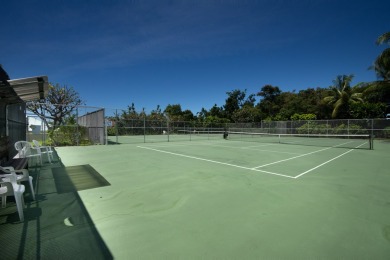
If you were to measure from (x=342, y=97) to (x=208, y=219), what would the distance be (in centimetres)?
3612

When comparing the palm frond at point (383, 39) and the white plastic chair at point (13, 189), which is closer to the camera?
the white plastic chair at point (13, 189)

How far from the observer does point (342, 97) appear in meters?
31.8

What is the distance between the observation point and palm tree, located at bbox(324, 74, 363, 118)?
3192 centimetres

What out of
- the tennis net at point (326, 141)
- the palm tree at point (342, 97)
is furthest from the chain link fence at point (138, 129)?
the palm tree at point (342, 97)

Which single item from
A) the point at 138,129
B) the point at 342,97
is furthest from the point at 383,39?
the point at 138,129

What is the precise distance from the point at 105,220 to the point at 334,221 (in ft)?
11.6

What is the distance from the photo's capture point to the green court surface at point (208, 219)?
2582 mm

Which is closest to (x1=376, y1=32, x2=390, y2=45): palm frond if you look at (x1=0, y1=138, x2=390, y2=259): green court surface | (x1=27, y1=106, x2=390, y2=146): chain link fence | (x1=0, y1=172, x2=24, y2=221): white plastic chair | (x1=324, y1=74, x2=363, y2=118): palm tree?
(x1=27, y1=106, x2=390, y2=146): chain link fence

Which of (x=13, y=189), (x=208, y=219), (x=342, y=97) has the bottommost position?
(x=208, y=219)

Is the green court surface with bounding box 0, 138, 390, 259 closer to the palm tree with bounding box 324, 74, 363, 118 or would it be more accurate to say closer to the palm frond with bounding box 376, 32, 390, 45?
the palm frond with bounding box 376, 32, 390, 45

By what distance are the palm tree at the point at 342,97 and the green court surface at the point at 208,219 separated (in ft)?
102

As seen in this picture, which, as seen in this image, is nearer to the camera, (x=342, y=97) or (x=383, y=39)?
(x=383, y=39)

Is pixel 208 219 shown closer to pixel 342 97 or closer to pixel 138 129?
pixel 138 129

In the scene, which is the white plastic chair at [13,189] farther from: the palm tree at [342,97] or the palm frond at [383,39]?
the palm tree at [342,97]
